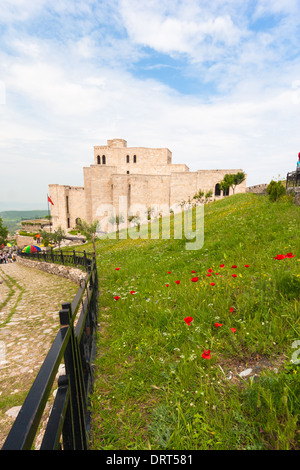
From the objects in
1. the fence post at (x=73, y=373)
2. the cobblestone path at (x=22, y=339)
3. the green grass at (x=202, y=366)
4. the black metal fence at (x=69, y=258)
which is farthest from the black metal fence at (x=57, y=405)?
the black metal fence at (x=69, y=258)

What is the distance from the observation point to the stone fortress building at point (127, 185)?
45.3m

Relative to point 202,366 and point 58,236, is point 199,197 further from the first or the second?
point 202,366

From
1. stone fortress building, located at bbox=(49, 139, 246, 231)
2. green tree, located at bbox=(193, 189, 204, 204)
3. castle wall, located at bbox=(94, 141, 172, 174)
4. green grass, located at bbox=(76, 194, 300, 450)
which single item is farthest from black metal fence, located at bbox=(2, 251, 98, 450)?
castle wall, located at bbox=(94, 141, 172, 174)

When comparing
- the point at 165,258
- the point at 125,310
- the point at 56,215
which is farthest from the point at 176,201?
the point at 125,310

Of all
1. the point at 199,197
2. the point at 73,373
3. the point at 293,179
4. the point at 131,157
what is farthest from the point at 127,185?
the point at 73,373

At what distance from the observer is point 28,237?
43.4m

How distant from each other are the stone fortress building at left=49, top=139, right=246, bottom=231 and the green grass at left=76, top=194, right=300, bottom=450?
42074mm

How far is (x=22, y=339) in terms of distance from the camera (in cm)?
484

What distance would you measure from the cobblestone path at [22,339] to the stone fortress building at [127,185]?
38622 millimetres

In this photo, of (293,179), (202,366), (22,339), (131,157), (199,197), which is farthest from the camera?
(131,157)

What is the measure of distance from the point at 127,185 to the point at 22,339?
42.6m

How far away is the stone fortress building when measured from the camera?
4534 centimetres

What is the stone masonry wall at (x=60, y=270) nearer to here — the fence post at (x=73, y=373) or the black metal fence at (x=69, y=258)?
the black metal fence at (x=69, y=258)

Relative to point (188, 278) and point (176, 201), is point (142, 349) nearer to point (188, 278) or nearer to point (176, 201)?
point (188, 278)
